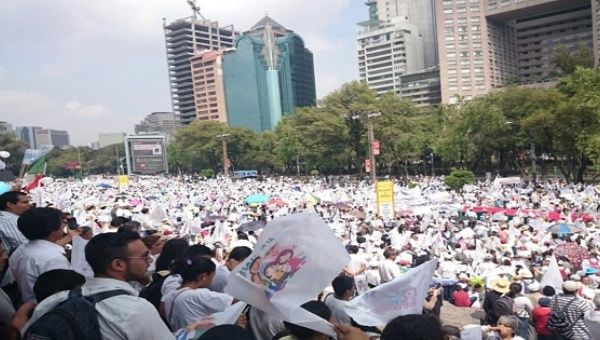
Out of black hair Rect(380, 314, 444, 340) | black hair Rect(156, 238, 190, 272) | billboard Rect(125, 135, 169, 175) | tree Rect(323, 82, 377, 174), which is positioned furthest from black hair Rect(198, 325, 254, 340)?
billboard Rect(125, 135, 169, 175)

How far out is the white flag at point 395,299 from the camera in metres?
3.31

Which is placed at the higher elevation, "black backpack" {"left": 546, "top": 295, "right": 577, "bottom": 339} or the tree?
the tree

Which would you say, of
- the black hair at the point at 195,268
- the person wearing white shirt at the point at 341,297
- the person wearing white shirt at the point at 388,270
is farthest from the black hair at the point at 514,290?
the black hair at the point at 195,268

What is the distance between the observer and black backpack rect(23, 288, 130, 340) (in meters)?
1.88

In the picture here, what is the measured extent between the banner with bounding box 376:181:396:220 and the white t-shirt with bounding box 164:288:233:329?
1213cm

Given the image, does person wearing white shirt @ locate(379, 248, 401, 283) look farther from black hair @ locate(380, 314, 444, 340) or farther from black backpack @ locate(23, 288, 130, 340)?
black backpack @ locate(23, 288, 130, 340)

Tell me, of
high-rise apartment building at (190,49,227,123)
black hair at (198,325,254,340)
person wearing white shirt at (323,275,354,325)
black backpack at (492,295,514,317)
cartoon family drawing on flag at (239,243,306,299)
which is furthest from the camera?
high-rise apartment building at (190,49,227,123)

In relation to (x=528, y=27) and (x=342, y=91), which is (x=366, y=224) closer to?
(x=342, y=91)

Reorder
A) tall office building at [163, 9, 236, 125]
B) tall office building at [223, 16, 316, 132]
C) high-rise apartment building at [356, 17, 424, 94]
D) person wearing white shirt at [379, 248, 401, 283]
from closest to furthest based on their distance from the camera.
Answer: person wearing white shirt at [379, 248, 401, 283]
tall office building at [223, 16, 316, 132]
high-rise apartment building at [356, 17, 424, 94]
tall office building at [163, 9, 236, 125]

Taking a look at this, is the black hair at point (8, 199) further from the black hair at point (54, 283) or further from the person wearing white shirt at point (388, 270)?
the person wearing white shirt at point (388, 270)

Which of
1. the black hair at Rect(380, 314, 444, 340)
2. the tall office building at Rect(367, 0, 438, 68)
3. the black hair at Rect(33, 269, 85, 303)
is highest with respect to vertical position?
the tall office building at Rect(367, 0, 438, 68)

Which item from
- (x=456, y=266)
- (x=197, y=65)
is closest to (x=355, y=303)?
(x=456, y=266)

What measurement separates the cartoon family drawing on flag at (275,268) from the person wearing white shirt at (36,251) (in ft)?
5.97

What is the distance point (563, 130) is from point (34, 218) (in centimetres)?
3050
